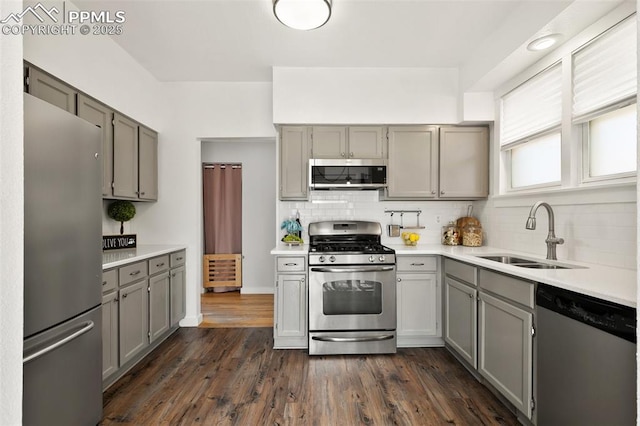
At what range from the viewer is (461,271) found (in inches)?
103

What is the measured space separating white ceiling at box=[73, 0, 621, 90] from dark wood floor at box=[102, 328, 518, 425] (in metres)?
2.53

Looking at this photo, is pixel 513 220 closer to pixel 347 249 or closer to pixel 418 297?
pixel 418 297

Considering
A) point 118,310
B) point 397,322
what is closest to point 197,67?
point 118,310

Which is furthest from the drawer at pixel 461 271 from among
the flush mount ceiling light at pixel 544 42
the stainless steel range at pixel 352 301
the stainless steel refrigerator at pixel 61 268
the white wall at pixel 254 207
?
the white wall at pixel 254 207

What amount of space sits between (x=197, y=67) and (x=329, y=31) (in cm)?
148

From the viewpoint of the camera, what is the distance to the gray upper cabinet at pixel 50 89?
201 centimetres

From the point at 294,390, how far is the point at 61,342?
4.77 ft

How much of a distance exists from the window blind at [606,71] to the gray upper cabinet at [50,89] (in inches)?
136

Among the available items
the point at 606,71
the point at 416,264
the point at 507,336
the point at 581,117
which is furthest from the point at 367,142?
the point at 507,336

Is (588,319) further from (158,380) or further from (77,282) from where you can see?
(158,380)

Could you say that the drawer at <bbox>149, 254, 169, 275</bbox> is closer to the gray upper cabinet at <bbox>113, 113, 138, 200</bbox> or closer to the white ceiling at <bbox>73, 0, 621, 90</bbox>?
the gray upper cabinet at <bbox>113, 113, 138, 200</bbox>

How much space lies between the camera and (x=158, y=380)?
2.46 m

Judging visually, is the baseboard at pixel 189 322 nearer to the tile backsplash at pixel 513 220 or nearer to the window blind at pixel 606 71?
the tile backsplash at pixel 513 220

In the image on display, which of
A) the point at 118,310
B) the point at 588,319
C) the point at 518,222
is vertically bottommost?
the point at 118,310
